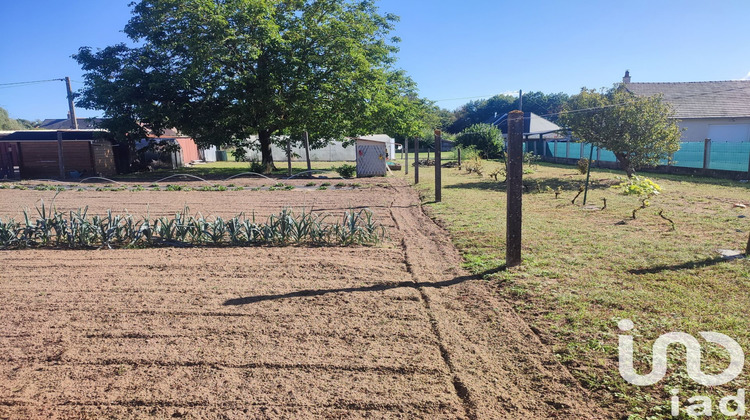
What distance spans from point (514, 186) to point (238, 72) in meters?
19.1

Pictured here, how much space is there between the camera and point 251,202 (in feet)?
39.5

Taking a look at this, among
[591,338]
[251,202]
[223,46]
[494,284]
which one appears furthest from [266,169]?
[591,338]

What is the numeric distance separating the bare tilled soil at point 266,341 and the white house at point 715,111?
86.1 feet

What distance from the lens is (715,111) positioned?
86.1 feet

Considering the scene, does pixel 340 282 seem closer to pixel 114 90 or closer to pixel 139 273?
pixel 139 273

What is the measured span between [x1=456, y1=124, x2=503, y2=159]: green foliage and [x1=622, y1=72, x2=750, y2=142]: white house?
32.4 ft

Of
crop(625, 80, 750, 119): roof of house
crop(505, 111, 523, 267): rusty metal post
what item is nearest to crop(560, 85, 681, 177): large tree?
crop(505, 111, 523, 267): rusty metal post

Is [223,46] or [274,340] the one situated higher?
[223,46]

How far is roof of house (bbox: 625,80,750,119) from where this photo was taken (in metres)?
26.1

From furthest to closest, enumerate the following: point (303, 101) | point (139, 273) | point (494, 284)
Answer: point (303, 101) < point (139, 273) < point (494, 284)

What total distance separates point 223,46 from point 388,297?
1794 cm

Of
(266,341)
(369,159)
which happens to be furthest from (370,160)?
(266,341)

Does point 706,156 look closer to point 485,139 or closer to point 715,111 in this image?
point 715,111

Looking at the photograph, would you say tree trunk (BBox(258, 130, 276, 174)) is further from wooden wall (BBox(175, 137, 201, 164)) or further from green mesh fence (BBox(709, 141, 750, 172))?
green mesh fence (BBox(709, 141, 750, 172))
